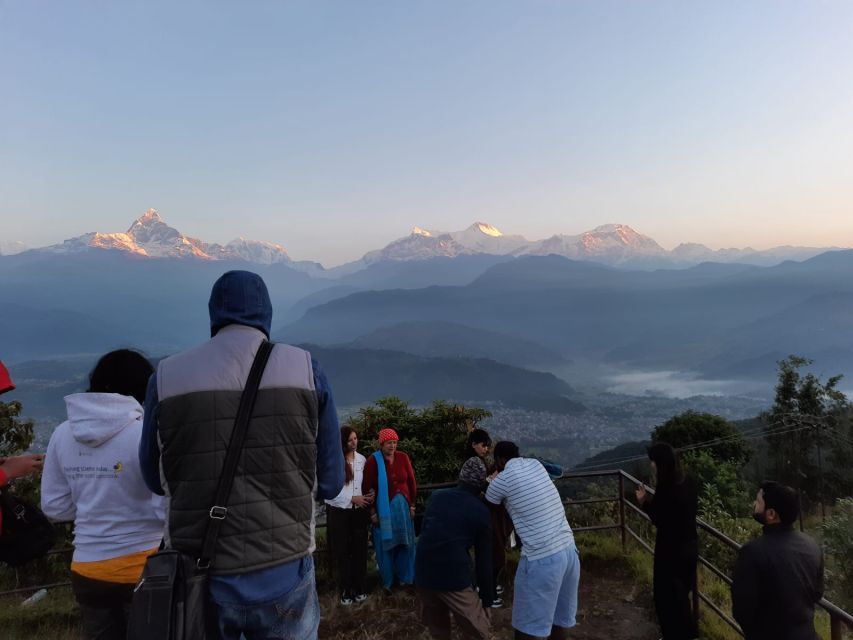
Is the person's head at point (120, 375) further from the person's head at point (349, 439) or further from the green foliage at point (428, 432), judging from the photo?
the green foliage at point (428, 432)

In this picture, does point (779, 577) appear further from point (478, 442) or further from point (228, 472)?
point (228, 472)

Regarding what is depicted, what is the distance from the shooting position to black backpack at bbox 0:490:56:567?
7.47 feet

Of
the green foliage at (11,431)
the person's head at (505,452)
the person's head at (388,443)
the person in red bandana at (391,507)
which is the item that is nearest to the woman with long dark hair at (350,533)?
the person in red bandana at (391,507)

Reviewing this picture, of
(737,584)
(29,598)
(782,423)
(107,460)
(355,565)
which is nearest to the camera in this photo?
(107,460)

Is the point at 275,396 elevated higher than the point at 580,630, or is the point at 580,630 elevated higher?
the point at 275,396

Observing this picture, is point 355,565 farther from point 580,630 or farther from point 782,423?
point 782,423

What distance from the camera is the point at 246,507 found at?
167cm

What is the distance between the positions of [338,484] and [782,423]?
110ft

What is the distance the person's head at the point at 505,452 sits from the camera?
12.3 feet

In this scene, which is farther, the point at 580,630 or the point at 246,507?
the point at 580,630

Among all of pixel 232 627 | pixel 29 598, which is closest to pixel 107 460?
pixel 232 627

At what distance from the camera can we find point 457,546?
3.46m

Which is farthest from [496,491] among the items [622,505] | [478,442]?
[622,505]

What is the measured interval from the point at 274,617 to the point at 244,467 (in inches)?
21.8
